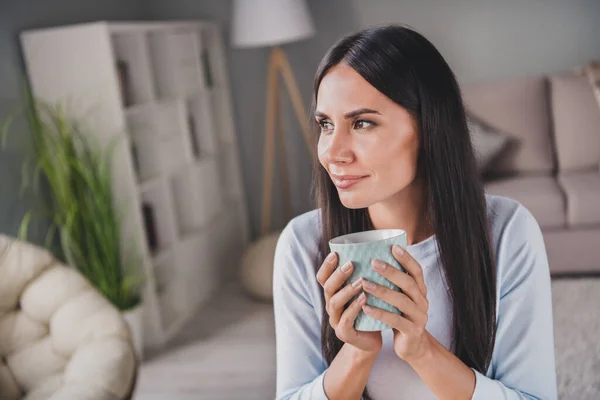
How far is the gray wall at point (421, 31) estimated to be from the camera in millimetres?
3785

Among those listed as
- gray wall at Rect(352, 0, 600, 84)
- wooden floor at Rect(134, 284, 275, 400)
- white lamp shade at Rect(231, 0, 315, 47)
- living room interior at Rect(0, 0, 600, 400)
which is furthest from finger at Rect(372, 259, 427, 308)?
gray wall at Rect(352, 0, 600, 84)

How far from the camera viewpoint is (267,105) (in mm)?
4129

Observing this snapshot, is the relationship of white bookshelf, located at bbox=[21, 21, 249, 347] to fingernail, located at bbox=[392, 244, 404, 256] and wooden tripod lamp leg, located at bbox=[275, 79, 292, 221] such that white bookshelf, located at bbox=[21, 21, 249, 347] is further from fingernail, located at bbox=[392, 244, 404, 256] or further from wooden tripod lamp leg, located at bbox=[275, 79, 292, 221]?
fingernail, located at bbox=[392, 244, 404, 256]

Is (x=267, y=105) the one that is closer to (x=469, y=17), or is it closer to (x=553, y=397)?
(x=469, y=17)

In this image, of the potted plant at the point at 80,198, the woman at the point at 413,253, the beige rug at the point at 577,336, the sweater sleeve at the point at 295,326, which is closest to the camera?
the woman at the point at 413,253

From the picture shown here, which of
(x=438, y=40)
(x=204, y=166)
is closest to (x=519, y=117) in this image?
(x=438, y=40)

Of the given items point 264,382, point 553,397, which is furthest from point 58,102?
point 553,397

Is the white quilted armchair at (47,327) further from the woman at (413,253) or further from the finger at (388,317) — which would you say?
the finger at (388,317)

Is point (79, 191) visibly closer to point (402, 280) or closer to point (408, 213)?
point (408, 213)

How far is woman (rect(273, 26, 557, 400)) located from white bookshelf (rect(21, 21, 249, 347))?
1903 millimetres

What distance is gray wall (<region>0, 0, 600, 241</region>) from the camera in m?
3.79

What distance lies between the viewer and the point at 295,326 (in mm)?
1055

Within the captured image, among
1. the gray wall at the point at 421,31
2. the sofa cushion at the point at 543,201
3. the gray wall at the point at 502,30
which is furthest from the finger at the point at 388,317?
the gray wall at the point at 502,30

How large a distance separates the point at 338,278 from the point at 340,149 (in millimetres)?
199
